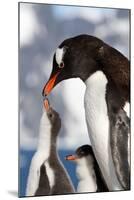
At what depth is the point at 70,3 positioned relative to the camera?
309cm

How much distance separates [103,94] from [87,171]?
40cm

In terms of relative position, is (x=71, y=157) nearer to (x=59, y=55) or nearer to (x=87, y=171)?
(x=87, y=171)

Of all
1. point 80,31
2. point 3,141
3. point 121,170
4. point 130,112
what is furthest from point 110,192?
point 80,31

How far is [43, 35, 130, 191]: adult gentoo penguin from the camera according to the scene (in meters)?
3.08

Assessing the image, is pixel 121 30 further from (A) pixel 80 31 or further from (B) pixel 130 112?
(B) pixel 130 112

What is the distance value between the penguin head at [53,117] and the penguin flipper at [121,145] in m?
0.28

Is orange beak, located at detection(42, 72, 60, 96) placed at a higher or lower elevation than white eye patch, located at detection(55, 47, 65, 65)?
lower

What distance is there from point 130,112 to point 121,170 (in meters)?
0.30

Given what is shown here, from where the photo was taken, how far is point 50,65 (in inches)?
119

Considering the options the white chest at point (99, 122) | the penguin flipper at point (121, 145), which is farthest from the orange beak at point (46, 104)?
the penguin flipper at point (121, 145)

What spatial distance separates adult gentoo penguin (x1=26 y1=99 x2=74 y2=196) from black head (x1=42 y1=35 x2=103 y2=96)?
149 millimetres

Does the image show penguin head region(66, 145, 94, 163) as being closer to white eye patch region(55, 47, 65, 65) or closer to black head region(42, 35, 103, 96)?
black head region(42, 35, 103, 96)

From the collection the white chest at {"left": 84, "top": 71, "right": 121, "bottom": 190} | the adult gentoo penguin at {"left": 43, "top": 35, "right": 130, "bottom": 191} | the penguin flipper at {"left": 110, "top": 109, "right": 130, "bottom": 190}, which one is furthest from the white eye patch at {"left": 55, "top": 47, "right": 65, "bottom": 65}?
the penguin flipper at {"left": 110, "top": 109, "right": 130, "bottom": 190}

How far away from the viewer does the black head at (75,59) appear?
305 cm
